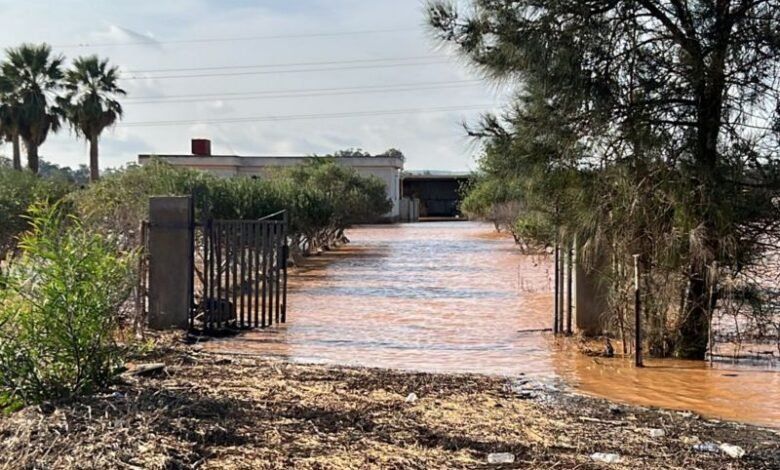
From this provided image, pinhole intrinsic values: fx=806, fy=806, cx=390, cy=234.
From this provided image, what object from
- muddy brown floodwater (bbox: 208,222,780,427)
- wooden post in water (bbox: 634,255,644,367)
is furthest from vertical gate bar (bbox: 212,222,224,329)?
wooden post in water (bbox: 634,255,644,367)

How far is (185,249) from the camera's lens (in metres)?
11.7

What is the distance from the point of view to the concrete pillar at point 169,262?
11.6 m

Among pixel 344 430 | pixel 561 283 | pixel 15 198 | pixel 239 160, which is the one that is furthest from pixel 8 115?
pixel 344 430

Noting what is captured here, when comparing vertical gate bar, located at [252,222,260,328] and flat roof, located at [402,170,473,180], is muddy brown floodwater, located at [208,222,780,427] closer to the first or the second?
vertical gate bar, located at [252,222,260,328]

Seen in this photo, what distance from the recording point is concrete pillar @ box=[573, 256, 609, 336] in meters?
11.9

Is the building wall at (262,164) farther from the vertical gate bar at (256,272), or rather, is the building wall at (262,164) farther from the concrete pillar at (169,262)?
the concrete pillar at (169,262)

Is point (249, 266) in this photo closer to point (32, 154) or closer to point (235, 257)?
point (235, 257)

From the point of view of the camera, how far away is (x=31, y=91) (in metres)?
35.1

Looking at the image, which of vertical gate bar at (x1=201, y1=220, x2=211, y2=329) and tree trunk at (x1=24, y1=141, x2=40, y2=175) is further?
tree trunk at (x1=24, y1=141, x2=40, y2=175)

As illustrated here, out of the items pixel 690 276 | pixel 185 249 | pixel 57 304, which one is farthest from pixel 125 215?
pixel 690 276

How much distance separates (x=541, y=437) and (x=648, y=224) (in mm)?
4508

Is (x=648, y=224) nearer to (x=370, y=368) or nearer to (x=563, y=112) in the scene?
(x=563, y=112)

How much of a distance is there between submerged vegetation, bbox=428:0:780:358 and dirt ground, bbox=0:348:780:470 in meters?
2.72

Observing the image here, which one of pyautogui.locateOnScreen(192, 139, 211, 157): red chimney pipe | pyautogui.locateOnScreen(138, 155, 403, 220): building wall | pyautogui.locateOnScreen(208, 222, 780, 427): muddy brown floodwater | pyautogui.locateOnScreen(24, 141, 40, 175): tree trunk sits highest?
pyautogui.locateOnScreen(192, 139, 211, 157): red chimney pipe
